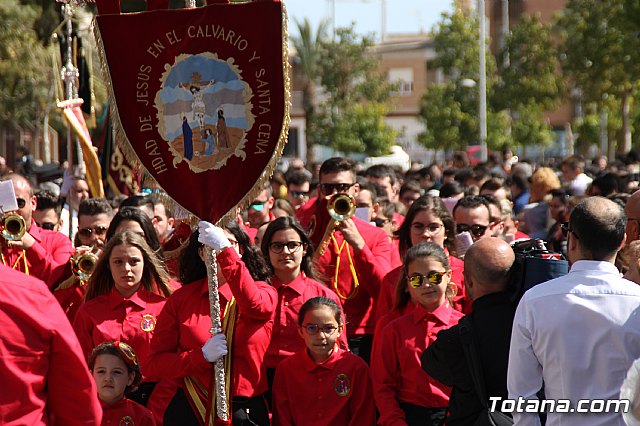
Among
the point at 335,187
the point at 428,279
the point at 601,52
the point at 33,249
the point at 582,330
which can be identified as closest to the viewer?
the point at 582,330

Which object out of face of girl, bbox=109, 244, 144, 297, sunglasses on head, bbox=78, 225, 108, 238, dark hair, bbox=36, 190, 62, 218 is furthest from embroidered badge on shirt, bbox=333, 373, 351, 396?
dark hair, bbox=36, 190, 62, 218

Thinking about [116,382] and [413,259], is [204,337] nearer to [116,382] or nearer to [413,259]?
[116,382]

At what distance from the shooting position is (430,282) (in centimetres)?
613

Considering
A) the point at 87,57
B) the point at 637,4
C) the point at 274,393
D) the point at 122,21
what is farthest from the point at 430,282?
the point at 637,4

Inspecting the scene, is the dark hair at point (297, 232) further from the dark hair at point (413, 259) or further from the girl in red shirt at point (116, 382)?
the girl in red shirt at point (116, 382)

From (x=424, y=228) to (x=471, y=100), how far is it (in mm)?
41745

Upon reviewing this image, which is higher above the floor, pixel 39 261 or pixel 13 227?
pixel 13 227

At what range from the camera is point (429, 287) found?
6.14 m

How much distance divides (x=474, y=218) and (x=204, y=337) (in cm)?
246

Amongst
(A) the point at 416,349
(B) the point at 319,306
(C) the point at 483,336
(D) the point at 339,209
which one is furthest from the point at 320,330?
(C) the point at 483,336

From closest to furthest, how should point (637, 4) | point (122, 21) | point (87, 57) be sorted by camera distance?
1. point (122, 21)
2. point (87, 57)
3. point (637, 4)

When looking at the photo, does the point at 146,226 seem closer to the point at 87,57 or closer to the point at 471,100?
the point at 87,57

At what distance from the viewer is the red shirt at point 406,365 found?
5.93 meters

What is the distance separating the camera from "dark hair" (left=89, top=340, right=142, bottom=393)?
19.4ft
